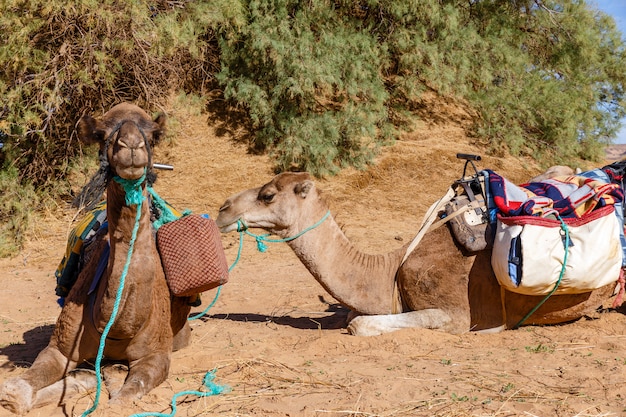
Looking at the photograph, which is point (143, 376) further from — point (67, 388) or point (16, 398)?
point (16, 398)

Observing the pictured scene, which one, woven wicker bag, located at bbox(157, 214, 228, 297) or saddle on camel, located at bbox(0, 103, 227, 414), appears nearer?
saddle on camel, located at bbox(0, 103, 227, 414)

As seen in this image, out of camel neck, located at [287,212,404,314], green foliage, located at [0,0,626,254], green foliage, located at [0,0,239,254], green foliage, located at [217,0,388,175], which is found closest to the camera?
camel neck, located at [287,212,404,314]

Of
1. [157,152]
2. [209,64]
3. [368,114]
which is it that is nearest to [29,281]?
[157,152]

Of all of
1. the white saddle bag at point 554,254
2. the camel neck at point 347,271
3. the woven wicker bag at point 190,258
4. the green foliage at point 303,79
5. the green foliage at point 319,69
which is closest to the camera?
the woven wicker bag at point 190,258

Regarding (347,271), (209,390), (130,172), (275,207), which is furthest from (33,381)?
(347,271)

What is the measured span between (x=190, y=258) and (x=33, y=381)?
1.25m

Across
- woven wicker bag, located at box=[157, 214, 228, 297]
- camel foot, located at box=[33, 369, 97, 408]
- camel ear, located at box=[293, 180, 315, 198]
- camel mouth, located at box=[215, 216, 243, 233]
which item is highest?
camel ear, located at box=[293, 180, 315, 198]

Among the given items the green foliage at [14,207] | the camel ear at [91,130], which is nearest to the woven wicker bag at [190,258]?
the camel ear at [91,130]

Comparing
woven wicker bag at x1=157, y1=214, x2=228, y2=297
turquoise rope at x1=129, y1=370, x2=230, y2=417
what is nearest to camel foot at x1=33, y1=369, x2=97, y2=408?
turquoise rope at x1=129, y1=370, x2=230, y2=417

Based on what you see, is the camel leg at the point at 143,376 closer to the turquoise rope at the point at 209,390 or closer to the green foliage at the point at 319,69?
the turquoise rope at the point at 209,390

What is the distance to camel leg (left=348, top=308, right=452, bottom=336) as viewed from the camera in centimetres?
583

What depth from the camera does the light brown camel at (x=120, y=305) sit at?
390cm

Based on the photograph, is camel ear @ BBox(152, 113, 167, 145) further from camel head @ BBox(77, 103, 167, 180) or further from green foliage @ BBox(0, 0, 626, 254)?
green foliage @ BBox(0, 0, 626, 254)

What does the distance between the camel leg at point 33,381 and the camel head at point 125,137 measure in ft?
4.86
